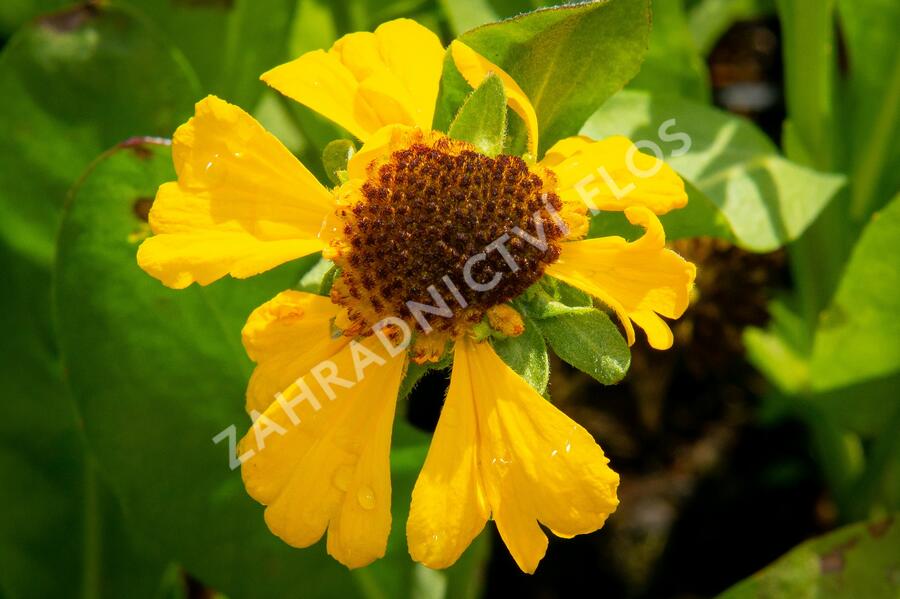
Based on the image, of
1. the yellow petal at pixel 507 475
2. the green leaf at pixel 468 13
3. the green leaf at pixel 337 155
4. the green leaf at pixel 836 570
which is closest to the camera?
the yellow petal at pixel 507 475

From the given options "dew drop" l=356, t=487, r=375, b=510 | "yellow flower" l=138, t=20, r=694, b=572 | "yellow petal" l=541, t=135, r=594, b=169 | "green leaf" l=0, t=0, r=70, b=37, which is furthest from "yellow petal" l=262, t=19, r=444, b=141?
"green leaf" l=0, t=0, r=70, b=37

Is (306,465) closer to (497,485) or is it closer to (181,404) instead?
(497,485)

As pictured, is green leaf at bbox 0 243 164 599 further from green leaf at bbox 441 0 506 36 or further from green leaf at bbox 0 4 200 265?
green leaf at bbox 441 0 506 36

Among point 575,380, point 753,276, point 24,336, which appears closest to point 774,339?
point 753,276

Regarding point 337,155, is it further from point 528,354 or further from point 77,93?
point 77,93

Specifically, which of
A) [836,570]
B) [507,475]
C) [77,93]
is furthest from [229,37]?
[836,570]

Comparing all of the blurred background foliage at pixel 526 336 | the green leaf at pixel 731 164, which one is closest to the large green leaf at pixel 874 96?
the blurred background foliage at pixel 526 336

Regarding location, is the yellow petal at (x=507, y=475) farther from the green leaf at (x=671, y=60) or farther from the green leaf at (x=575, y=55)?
the green leaf at (x=671, y=60)
